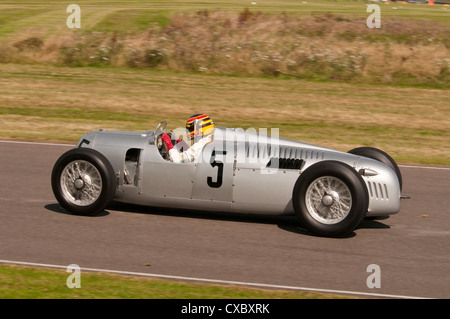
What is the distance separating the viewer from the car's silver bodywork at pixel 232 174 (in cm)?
865

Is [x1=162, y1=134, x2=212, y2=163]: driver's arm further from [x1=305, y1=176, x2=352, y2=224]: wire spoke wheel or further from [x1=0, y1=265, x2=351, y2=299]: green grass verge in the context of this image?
[x1=0, y1=265, x2=351, y2=299]: green grass verge

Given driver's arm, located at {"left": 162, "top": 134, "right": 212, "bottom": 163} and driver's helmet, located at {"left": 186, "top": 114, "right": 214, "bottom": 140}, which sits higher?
driver's helmet, located at {"left": 186, "top": 114, "right": 214, "bottom": 140}

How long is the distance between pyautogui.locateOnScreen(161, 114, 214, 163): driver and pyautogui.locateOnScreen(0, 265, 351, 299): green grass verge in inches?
90.3

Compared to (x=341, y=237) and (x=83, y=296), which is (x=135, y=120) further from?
(x=83, y=296)

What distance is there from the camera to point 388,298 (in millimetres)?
6641

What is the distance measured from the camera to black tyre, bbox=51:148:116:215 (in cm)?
877

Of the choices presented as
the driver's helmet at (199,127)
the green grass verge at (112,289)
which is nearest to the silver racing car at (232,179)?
the driver's helmet at (199,127)

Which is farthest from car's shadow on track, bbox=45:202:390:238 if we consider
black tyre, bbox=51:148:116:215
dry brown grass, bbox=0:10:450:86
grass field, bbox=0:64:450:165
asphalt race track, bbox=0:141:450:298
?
dry brown grass, bbox=0:10:450:86

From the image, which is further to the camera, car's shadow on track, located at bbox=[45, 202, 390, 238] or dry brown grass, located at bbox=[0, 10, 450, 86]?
dry brown grass, located at bbox=[0, 10, 450, 86]

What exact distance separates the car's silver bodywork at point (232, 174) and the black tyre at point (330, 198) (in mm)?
286

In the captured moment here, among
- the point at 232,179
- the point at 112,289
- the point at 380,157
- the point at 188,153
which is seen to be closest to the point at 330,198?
the point at 232,179

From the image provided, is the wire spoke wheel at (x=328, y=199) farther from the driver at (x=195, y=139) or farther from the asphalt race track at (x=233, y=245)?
the driver at (x=195, y=139)

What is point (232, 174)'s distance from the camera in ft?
28.6

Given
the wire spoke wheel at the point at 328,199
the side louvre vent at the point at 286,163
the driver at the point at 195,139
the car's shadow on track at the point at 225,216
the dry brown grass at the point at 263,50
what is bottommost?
the car's shadow on track at the point at 225,216
